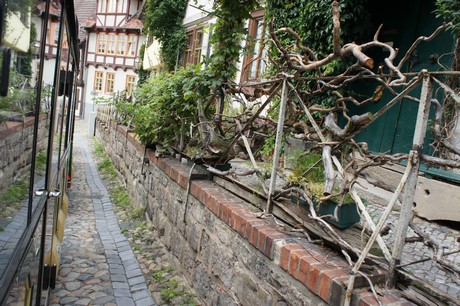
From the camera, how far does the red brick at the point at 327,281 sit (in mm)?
1872

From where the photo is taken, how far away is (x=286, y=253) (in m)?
2.21

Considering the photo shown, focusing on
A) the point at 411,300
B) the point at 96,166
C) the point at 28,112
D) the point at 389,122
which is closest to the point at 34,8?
the point at 28,112

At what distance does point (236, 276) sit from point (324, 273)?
100 cm

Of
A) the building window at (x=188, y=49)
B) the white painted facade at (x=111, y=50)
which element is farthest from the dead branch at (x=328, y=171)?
the white painted facade at (x=111, y=50)

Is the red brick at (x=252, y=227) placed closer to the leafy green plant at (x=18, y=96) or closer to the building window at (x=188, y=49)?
the leafy green plant at (x=18, y=96)

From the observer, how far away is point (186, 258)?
12.4ft

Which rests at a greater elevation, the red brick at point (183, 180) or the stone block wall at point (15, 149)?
the stone block wall at point (15, 149)

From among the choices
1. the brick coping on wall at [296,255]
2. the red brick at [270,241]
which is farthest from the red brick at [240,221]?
the red brick at [270,241]

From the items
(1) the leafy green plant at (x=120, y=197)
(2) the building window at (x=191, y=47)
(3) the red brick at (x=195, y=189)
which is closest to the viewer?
(3) the red brick at (x=195, y=189)

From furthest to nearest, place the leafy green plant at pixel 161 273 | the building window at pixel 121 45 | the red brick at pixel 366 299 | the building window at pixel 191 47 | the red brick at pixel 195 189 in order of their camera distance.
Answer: the building window at pixel 121 45
the building window at pixel 191 47
the leafy green plant at pixel 161 273
the red brick at pixel 195 189
the red brick at pixel 366 299

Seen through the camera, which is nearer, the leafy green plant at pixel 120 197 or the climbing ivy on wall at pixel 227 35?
the climbing ivy on wall at pixel 227 35

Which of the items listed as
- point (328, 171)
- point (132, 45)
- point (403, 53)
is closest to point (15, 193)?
point (328, 171)

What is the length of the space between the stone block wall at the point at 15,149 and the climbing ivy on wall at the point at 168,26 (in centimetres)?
1525

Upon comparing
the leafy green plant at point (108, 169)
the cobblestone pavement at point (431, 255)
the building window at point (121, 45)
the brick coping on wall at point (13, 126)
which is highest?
the building window at point (121, 45)
